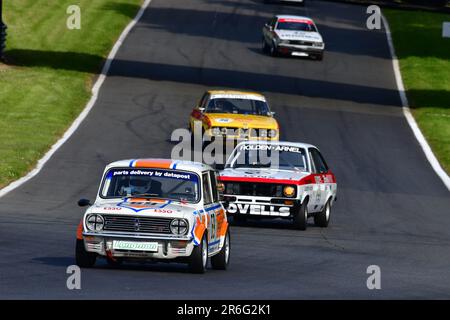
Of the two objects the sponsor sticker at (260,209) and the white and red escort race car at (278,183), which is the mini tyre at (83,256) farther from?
the sponsor sticker at (260,209)

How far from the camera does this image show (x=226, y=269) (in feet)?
54.9

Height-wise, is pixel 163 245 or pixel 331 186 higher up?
pixel 163 245

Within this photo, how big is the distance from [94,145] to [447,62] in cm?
2150

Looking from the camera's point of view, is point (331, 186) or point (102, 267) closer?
point (102, 267)

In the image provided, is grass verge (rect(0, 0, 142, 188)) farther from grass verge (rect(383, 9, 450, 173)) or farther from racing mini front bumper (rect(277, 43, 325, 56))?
grass verge (rect(383, 9, 450, 173))

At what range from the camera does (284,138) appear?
113ft

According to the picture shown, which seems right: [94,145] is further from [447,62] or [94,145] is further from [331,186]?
[447,62]

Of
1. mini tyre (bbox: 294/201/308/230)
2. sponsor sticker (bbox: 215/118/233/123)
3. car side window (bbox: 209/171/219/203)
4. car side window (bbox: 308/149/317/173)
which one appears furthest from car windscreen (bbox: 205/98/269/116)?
car side window (bbox: 209/171/219/203)

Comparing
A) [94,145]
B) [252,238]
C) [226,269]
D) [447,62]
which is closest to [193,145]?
[94,145]

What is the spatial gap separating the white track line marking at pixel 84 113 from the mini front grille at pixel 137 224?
31.1 feet

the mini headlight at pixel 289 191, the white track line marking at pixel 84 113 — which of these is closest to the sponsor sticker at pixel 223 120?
the white track line marking at pixel 84 113

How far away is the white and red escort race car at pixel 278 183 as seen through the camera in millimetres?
21969

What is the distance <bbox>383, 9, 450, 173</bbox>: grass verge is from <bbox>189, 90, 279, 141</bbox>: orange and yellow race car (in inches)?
182

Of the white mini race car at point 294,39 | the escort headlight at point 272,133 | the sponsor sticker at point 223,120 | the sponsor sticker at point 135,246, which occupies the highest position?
the sponsor sticker at point 135,246
